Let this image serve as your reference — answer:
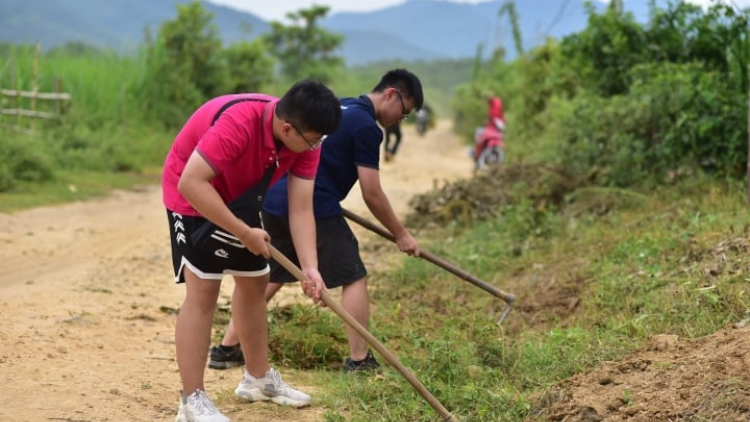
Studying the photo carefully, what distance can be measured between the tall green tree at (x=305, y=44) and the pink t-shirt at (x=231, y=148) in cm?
3282

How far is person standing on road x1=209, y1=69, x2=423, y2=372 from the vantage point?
5008 millimetres


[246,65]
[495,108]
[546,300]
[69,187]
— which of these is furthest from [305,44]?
[546,300]

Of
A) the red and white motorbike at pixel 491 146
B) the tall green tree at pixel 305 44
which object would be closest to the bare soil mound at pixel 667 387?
the red and white motorbike at pixel 491 146

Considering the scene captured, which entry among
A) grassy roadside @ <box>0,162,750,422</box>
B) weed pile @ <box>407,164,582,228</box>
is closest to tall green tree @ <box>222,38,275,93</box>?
weed pile @ <box>407,164,582,228</box>

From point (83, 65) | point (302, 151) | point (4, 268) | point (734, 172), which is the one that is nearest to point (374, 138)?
point (302, 151)

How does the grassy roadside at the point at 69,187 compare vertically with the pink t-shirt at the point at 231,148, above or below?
below

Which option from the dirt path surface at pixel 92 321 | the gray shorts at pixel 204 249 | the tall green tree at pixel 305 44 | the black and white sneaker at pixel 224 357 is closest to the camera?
the gray shorts at pixel 204 249

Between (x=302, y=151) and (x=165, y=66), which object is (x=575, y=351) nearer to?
(x=302, y=151)

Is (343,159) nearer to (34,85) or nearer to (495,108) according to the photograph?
(34,85)

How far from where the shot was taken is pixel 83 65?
16875mm

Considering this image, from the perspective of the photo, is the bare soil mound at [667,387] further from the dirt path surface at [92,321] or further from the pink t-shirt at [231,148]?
the pink t-shirt at [231,148]

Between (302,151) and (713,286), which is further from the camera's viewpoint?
(713,286)

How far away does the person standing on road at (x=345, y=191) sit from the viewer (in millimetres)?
5008

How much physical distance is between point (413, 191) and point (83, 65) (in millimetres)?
6962
